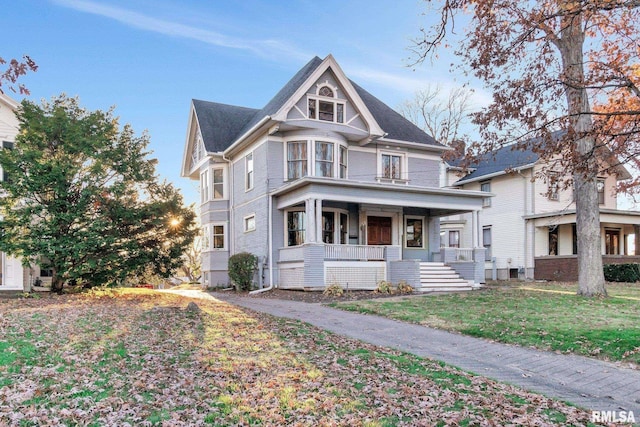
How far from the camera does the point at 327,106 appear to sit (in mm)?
20125

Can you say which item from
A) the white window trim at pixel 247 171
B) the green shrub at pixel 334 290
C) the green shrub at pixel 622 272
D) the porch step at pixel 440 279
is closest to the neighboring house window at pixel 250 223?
the white window trim at pixel 247 171

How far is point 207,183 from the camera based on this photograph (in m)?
24.6

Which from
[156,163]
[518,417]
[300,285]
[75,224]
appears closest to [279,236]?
[300,285]

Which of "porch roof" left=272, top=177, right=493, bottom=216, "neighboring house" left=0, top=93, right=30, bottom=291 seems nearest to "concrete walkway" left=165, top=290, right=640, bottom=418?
"porch roof" left=272, top=177, right=493, bottom=216

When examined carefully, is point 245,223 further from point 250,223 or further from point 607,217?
point 607,217

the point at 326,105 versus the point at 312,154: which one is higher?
the point at 326,105

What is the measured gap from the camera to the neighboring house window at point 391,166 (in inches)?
867

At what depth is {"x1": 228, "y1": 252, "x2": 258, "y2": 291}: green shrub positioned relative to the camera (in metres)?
20.0

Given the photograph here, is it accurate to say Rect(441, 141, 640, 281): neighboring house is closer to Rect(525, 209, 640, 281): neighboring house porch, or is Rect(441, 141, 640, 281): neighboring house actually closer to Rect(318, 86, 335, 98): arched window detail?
Rect(525, 209, 640, 281): neighboring house porch

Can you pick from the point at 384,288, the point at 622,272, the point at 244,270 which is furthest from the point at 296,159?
the point at 622,272

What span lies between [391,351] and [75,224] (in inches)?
507

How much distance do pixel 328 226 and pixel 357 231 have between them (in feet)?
4.97

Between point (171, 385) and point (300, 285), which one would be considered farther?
point (300, 285)

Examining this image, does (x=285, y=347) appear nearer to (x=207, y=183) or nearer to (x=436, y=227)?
(x=436, y=227)
